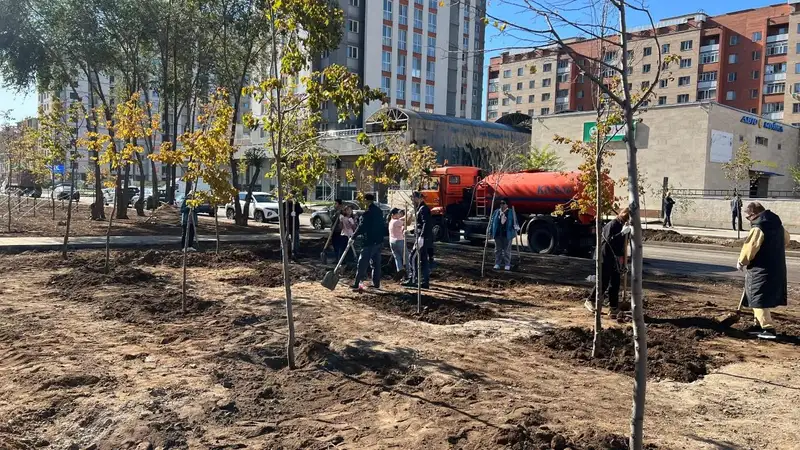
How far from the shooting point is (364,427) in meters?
4.51

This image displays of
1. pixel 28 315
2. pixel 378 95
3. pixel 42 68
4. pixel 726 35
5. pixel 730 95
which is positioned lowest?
pixel 28 315

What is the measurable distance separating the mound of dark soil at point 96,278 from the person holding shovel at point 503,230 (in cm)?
725

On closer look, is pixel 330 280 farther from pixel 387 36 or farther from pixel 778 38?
pixel 778 38

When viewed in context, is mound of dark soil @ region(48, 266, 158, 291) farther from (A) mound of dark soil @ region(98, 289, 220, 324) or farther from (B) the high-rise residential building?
(B) the high-rise residential building

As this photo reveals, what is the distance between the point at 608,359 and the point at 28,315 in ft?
25.0

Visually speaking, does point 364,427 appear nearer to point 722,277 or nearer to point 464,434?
point 464,434

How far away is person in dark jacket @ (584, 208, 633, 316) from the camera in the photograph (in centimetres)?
871

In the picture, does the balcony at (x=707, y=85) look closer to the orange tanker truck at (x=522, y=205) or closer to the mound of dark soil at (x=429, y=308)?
the orange tanker truck at (x=522, y=205)

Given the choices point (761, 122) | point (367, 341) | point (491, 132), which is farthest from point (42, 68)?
point (761, 122)

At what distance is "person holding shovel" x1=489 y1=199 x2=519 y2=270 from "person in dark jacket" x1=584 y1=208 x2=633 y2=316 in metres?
4.36

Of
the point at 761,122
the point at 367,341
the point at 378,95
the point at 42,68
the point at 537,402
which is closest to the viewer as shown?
the point at 537,402

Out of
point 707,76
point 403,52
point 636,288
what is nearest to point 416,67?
point 403,52

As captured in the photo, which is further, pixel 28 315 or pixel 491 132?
pixel 491 132

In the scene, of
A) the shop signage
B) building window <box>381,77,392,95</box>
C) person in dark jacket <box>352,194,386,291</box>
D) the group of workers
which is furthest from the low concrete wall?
building window <box>381,77,392,95</box>
